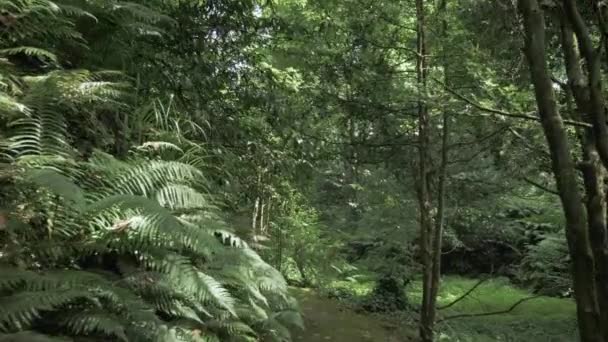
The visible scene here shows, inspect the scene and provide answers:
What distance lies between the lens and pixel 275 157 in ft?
16.9

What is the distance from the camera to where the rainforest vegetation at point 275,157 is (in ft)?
6.51

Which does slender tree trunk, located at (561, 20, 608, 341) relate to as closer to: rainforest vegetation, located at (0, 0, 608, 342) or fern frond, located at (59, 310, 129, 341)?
rainforest vegetation, located at (0, 0, 608, 342)

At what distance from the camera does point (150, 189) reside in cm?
286

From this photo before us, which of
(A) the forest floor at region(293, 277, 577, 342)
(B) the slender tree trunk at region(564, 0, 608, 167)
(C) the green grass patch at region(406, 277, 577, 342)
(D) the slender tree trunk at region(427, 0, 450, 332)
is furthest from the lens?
(C) the green grass patch at region(406, 277, 577, 342)

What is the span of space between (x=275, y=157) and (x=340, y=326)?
2399mm

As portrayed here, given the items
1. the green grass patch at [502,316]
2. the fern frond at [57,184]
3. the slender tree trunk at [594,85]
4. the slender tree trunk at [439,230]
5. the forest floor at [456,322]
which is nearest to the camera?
the slender tree trunk at [594,85]

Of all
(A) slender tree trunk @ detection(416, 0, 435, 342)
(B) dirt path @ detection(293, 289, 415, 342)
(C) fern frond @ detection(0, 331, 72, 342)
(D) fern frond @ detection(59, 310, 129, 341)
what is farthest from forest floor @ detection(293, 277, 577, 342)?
(C) fern frond @ detection(0, 331, 72, 342)

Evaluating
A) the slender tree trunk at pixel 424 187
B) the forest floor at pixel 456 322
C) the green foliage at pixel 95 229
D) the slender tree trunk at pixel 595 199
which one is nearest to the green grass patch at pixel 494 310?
the forest floor at pixel 456 322

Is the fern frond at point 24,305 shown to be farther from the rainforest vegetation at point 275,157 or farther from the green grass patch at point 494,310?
the green grass patch at point 494,310

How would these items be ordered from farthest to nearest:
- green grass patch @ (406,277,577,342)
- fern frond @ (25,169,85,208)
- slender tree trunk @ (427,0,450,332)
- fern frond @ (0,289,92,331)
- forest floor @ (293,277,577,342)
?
1. green grass patch @ (406,277,577,342)
2. forest floor @ (293,277,577,342)
3. slender tree trunk @ (427,0,450,332)
4. fern frond @ (25,169,85,208)
5. fern frond @ (0,289,92,331)

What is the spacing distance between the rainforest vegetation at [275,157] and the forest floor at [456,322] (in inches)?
2.1

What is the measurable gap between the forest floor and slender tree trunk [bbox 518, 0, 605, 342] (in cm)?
393

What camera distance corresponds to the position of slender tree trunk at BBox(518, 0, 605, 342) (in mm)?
1626

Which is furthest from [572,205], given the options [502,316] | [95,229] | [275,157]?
[502,316]
